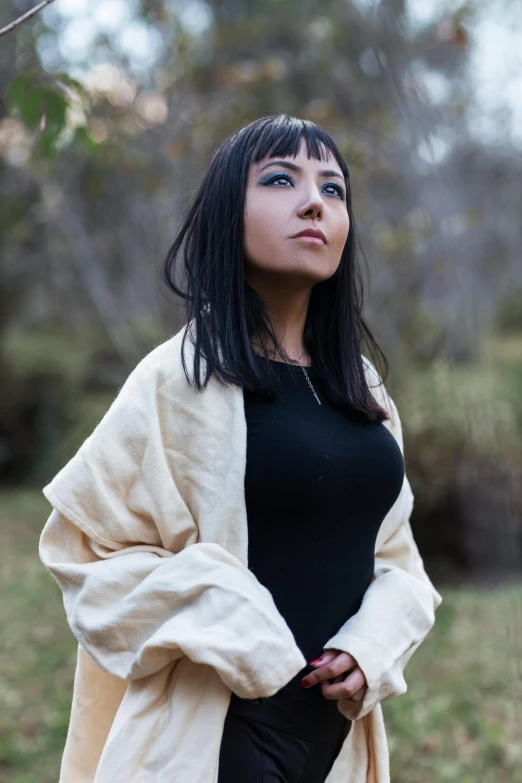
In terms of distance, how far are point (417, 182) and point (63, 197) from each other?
116 inches

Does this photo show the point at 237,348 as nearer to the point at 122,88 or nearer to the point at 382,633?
the point at 382,633

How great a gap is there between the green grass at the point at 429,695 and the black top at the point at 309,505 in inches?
59.6

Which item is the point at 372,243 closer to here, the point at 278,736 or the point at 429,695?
the point at 429,695

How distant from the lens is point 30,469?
1109 centimetres

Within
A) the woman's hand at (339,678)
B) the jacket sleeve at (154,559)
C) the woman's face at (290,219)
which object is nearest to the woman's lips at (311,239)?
the woman's face at (290,219)

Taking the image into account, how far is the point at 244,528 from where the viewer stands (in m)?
1.58

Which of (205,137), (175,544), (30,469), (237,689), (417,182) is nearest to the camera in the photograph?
(237,689)

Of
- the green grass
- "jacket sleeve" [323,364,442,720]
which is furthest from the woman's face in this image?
the green grass

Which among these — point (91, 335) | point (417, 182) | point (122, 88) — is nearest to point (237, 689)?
point (417, 182)

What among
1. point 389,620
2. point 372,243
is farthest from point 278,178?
point 372,243

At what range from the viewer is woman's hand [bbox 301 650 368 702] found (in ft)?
5.13

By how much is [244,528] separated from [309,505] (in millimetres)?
131

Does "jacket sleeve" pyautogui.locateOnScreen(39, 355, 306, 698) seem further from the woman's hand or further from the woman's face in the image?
the woman's face

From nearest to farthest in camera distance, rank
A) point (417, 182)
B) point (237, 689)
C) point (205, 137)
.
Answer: point (237, 689) < point (205, 137) < point (417, 182)
